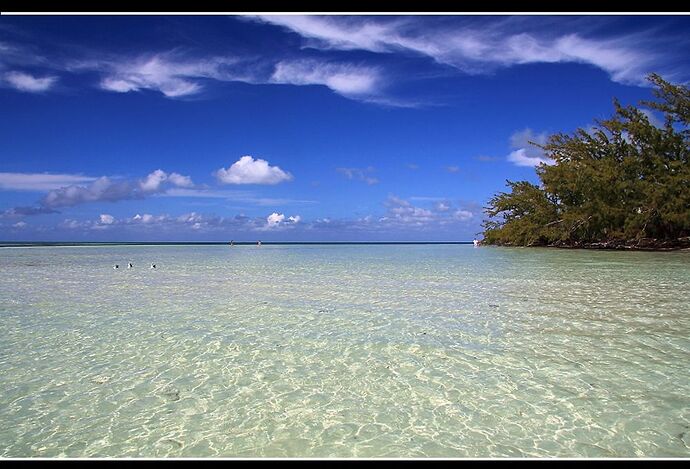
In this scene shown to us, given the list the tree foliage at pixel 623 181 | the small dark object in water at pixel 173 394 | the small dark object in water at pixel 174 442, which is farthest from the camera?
the tree foliage at pixel 623 181

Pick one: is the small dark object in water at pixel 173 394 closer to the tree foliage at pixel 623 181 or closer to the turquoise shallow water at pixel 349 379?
the turquoise shallow water at pixel 349 379

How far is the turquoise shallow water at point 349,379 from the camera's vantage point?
347 centimetres

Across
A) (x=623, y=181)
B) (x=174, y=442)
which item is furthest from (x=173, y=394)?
(x=623, y=181)

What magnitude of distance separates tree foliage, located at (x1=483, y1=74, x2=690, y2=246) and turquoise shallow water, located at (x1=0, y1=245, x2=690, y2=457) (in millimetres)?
26515

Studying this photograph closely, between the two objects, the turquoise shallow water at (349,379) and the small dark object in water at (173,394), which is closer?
the turquoise shallow water at (349,379)

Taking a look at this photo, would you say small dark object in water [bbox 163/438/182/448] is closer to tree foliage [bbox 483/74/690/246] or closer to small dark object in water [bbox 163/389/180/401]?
small dark object in water [bbox 163/389/180/401]

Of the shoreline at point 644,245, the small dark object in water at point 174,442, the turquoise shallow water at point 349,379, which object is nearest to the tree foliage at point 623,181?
the shoreline at point 644,245

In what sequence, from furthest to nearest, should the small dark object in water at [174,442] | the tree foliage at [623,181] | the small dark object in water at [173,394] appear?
the tree foliage at [623,181], the small dark object in water at [173,394], the small dark object in water at [174,442]

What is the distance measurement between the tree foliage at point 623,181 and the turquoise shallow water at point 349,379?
2651 cm

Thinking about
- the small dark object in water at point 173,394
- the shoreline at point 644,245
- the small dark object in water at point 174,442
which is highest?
the shoreline at point 644,245

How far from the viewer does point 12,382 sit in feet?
15.6

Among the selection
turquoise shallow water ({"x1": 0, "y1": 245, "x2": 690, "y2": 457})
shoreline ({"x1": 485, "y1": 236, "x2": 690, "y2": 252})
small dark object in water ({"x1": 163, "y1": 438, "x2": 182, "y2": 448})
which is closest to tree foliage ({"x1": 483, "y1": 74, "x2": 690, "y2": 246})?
shoreline ({"x1": 485, "y1": 236, "x2": 690, "y2": 252})

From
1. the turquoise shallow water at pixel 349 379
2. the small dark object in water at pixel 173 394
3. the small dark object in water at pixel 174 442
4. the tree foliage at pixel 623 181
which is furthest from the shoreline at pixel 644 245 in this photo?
the small dark object in water at pixel 174 442

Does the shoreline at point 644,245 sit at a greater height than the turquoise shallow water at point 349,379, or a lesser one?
greater
